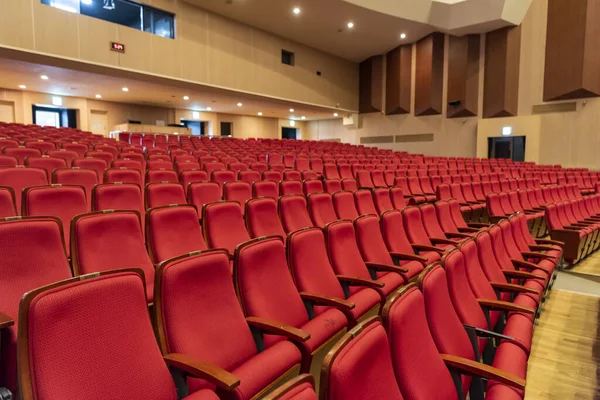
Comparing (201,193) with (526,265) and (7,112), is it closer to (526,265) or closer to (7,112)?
(526,265)

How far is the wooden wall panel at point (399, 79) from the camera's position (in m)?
6.24

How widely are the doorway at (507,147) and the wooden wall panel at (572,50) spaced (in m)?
0.63

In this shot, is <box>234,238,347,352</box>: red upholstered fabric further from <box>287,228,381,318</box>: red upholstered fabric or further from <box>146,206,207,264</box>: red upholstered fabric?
<box>146,206,207,264</box>: red upholstered fabric

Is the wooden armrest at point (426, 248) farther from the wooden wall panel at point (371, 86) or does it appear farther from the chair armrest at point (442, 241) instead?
the wooden wall panel at point (371, 86)

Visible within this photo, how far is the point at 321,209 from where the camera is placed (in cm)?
145

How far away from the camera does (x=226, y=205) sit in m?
1.12

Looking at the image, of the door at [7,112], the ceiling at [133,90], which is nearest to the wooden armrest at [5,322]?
the ceiling at [133,90]

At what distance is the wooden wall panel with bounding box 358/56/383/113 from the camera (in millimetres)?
6770

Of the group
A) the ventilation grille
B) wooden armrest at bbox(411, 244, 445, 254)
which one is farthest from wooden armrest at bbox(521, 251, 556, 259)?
the ventilation grille

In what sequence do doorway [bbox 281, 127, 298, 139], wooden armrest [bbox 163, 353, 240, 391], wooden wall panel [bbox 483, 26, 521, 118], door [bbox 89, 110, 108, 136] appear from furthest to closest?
1. doorway [bbox 281, 127, 298, 139]
2. door [bbox 89, 110, 108, 136]
3. wooden wall panel [bbox 483, 26, 521, 118]
4. wooden armrest [bbox 163, 353, 240, 391]

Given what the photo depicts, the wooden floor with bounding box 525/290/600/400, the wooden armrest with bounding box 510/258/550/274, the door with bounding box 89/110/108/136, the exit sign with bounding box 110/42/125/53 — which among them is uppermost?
the exit sign with bounding box 110/42/125/53

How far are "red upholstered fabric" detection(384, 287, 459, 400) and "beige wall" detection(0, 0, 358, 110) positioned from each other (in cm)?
391

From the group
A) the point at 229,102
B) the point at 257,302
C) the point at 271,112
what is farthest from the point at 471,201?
the point at 271,112

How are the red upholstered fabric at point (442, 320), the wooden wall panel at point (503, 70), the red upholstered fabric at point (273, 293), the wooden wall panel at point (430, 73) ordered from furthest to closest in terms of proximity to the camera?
1. the wooden wall panel at point (430, 73)
2. the wooden wall panel at point (503, 70)
3. the red upholstered fabric at point (273, 293)
4. the red upholstered fabric at point (442, 320)
